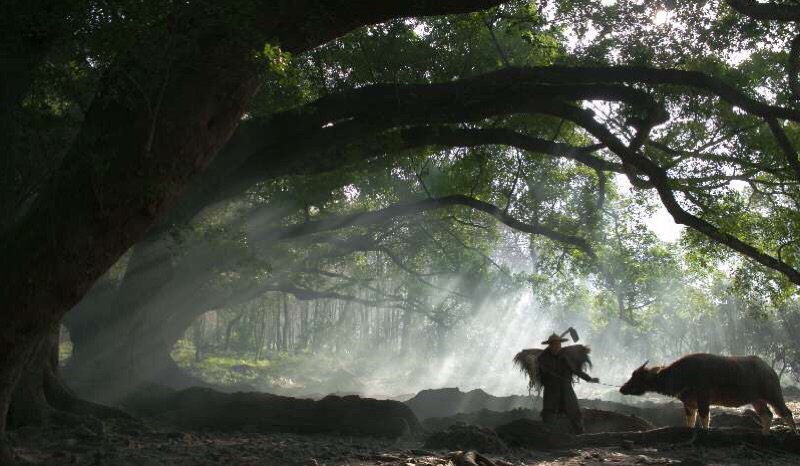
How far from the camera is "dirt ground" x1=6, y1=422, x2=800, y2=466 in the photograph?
6.81 m

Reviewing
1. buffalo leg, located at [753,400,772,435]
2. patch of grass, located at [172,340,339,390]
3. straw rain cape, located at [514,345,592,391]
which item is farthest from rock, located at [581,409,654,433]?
patch of grass, located at [172,340,339,390]

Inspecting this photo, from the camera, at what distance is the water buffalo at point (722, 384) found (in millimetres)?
10891

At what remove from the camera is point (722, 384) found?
11.1 metres

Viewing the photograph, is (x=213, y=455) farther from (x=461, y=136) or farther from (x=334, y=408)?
(x=461, y=136)

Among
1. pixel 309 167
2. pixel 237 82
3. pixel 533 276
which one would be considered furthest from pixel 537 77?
pixel 533 276

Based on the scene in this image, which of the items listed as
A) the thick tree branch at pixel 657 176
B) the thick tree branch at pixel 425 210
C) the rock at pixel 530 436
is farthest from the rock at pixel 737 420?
the rock at pixel 530 436

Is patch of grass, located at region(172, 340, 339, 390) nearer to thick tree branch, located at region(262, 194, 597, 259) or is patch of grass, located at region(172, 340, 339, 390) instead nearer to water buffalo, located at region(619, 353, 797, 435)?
thick tree branch, located at region(262, 194, 597, 259)

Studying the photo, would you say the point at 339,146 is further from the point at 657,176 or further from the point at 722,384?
the point at 722,384

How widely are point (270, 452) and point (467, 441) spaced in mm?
2563

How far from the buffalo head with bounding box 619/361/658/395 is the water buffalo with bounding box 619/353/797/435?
0.20 m

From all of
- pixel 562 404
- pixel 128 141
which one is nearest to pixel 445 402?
Answer: pixel 562 404

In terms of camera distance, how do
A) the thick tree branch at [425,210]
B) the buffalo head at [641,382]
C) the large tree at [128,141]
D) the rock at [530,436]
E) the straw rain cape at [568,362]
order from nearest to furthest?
the large tree at [128,141]
the rock at [530,436]
the straw rain cape at [568,362]
the buffalo head at [641,382]
the thick tree branch at [425,210]

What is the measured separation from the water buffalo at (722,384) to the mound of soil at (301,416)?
14.9 ft

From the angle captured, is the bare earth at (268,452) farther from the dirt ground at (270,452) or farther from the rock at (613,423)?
the rock at (613,423)
